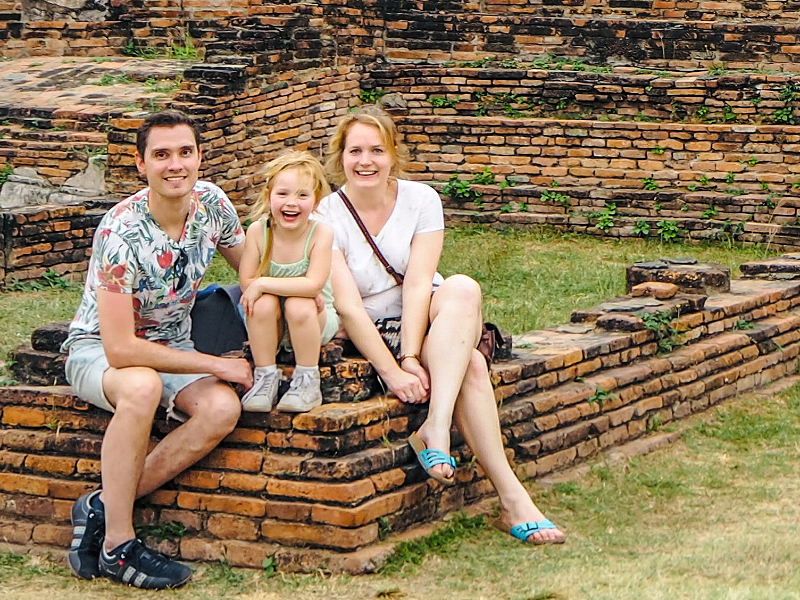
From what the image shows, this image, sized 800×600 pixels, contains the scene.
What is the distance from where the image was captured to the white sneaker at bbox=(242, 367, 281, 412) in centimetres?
435

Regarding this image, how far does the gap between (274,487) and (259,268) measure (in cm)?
68

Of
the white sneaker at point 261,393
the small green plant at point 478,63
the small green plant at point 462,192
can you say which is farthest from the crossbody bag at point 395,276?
the small green plant at point 478,63

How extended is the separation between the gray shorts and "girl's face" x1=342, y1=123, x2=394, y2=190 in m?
0.94

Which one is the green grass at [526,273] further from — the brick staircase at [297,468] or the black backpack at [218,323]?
the black backpack at [218,323]

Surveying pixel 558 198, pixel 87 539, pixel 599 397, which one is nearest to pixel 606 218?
pixel 558 198

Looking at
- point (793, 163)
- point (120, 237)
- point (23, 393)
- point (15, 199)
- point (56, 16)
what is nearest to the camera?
point (120, 237)

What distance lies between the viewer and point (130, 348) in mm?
4242

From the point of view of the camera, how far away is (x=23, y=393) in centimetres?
465

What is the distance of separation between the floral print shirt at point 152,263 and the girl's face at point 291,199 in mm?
219

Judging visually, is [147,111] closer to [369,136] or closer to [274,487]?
[369,136]

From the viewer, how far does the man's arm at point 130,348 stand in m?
4.24

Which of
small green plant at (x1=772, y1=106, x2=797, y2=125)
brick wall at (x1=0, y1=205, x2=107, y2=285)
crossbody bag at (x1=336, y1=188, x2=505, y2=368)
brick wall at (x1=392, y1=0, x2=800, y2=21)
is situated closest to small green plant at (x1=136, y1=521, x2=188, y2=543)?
crossbody bag at (x1=336, y1=188, x2=505, y2=368)

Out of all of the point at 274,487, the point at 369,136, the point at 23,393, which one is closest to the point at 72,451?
the point at 23,393

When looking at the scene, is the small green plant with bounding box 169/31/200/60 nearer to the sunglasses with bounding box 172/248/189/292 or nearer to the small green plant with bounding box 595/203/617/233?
the small green plant with bounding box 595/203/617/233
